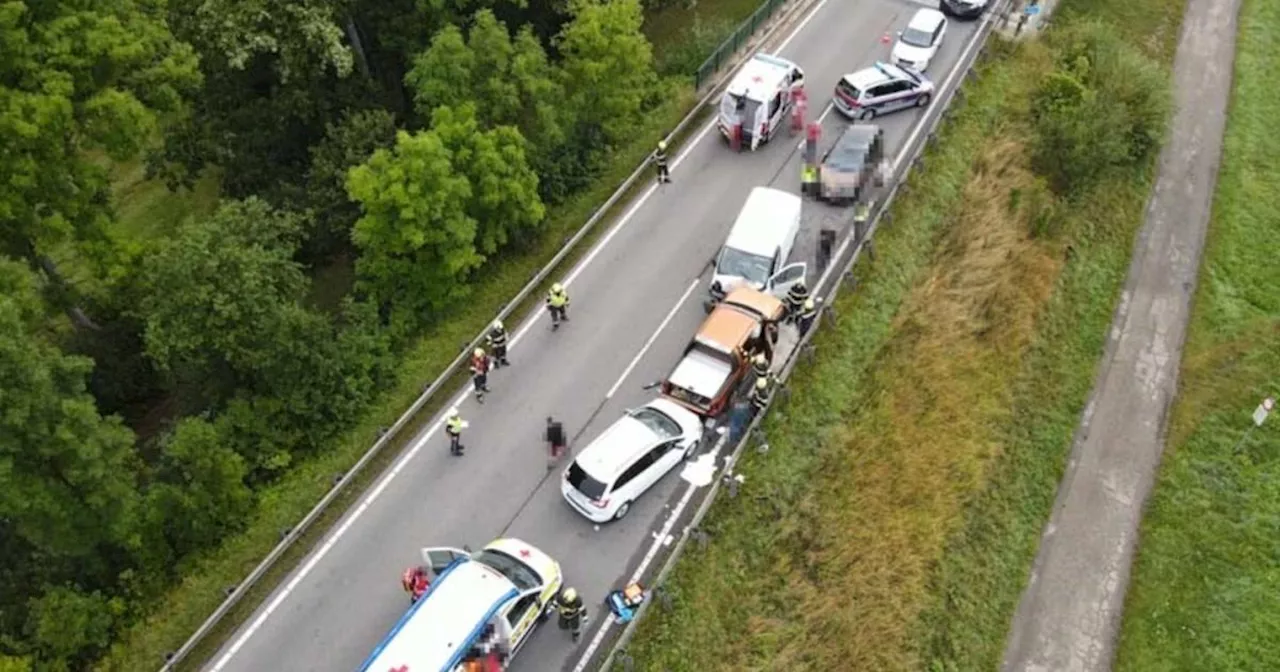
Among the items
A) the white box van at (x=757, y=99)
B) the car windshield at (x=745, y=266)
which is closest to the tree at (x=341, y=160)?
the white box van at (x=757, y=99)

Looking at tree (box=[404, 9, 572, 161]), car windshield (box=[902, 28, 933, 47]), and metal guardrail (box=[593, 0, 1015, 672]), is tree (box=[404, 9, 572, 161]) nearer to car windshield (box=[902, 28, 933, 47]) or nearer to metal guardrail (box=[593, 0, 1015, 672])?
metal guardrail (box=[593, 0, 1015, 672])

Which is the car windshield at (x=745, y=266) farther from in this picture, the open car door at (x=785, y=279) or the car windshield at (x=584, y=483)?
the car windshield at (x=584, y=483)

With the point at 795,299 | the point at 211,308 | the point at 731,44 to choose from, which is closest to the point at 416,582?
the point at 211,308

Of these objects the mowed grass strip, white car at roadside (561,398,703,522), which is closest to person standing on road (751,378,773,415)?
white car at roadside (561,398,703,522)

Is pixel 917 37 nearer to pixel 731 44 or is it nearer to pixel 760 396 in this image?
pixel 731 44

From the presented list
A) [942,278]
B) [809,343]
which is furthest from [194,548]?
[942,278]
